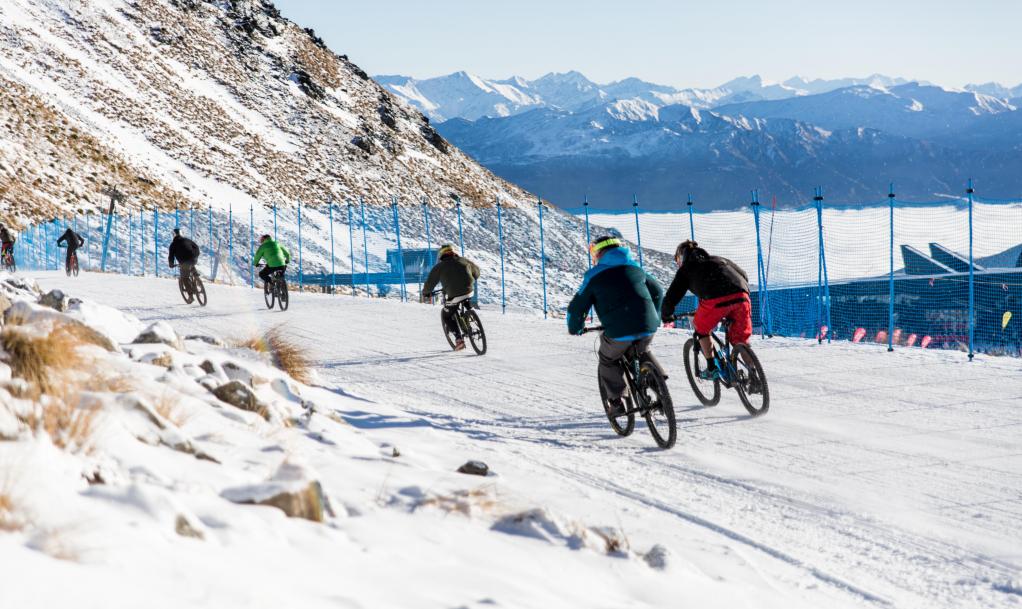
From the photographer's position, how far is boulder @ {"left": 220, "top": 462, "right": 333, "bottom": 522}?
409 cm

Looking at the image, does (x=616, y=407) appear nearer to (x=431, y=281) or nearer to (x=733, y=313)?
(x=733, y=313)

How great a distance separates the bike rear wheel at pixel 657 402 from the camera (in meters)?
7.59

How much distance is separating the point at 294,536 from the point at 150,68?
321 ft

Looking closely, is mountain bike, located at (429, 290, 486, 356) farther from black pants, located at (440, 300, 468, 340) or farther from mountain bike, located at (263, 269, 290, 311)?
mountain bike, located at (263, 269, 290, 311)

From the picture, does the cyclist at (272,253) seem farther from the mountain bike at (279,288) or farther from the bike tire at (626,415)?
the bike tire at (626,415)

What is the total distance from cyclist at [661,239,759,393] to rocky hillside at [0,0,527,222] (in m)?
51.8

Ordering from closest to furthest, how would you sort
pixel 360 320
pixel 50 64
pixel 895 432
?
pixel 895 432 < pixel 360 320 < pixel 50 64

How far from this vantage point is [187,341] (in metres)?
10.9

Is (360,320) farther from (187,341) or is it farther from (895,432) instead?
(895,432)

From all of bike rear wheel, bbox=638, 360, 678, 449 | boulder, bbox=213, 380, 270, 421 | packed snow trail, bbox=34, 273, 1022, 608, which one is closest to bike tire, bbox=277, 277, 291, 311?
packed snow trail, bbox=34, 273, 1022, 608

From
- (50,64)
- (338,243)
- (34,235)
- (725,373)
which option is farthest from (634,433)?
(50,64)

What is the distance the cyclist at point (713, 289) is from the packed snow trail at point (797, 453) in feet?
3.13

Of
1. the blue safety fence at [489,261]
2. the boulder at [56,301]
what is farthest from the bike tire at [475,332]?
the blue safety fence at [489,261]

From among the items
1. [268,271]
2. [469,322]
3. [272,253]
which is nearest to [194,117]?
[268,271]
